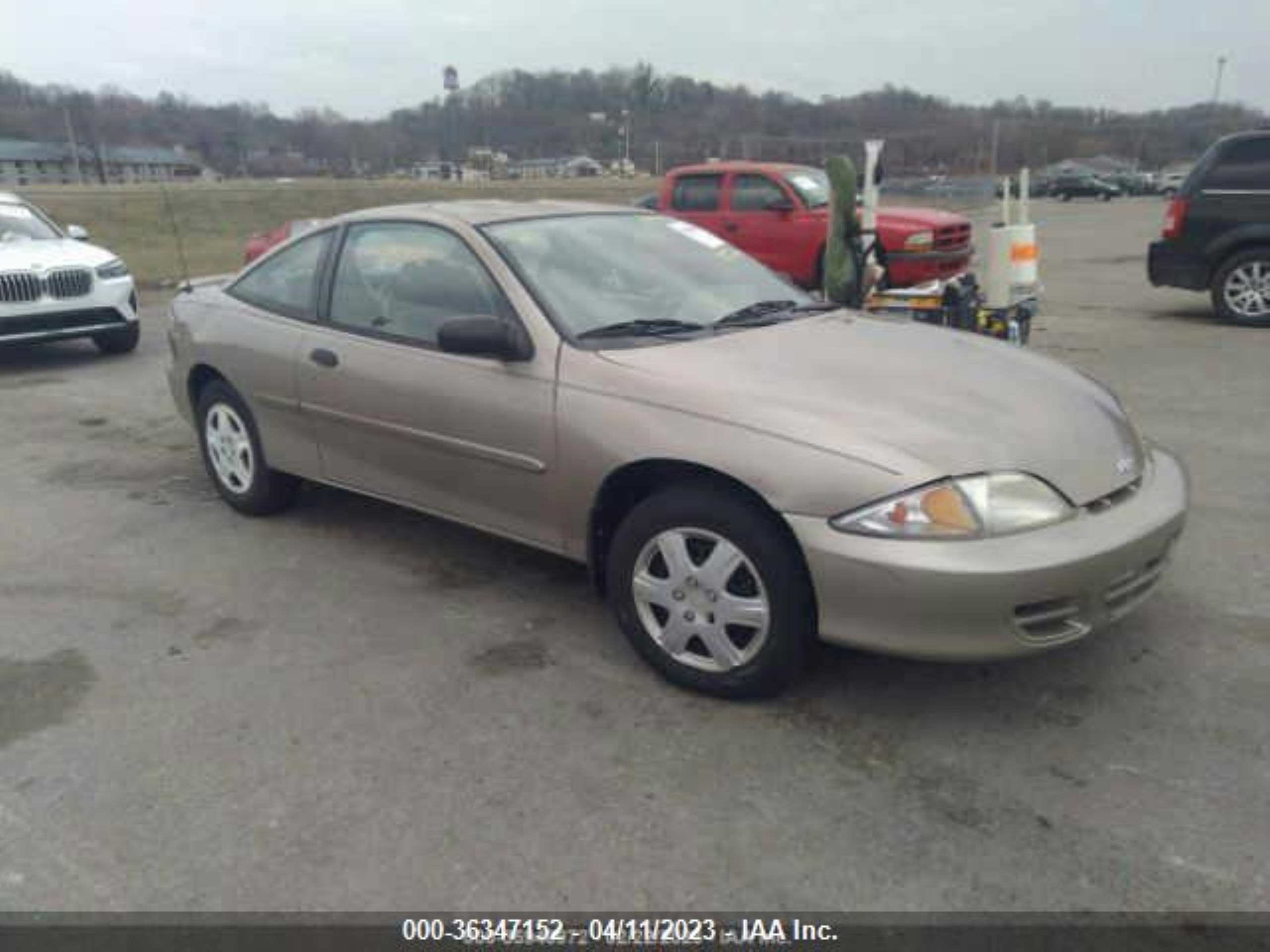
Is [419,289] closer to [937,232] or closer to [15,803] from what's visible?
[15,803]

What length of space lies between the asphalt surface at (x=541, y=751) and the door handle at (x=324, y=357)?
89cm

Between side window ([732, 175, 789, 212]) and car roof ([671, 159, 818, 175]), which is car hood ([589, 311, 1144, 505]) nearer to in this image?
side window ([732, 175, 789, 212])

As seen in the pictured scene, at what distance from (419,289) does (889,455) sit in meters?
2.12

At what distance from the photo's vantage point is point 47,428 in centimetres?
691

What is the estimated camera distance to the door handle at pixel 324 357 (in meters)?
4.10

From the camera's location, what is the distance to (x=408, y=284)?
399cm

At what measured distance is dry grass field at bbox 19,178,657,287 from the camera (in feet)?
65.4

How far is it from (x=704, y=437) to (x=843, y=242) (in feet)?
17.4

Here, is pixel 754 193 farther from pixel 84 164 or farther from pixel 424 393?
pixel 84 164

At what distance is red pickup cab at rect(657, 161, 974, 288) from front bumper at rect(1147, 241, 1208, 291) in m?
2.18

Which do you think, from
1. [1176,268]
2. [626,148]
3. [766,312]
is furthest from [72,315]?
[626,148]

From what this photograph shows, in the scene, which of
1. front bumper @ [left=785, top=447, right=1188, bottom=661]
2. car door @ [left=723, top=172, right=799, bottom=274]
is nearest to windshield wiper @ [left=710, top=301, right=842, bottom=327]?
front bumper @ [left=785, top=447, right=1188, bottom=661]

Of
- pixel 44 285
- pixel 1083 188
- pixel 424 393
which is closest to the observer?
pixel 424 393

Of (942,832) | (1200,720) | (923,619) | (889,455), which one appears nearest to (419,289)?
(889,455)
